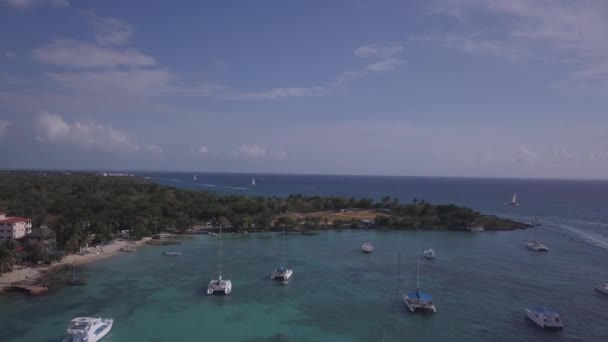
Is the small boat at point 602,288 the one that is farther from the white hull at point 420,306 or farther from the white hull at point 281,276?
the white hull at point 281,276

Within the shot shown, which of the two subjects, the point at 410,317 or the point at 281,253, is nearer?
the point at 410,317

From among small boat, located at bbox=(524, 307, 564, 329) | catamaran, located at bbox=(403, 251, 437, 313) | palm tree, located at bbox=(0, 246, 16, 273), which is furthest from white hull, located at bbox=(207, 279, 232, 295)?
small boat, located at bbox=(524, 307, 564, 329)

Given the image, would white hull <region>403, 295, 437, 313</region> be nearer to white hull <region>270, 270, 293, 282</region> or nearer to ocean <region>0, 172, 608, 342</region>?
ocean <region>0, 172, 608, 342</region>

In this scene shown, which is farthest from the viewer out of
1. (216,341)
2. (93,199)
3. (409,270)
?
(93,199)

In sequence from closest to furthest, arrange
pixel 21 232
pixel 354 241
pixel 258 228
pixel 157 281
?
1. pixel 157 281
2. pixel 21 232
3. pixel 354 241
4. pixel 258 228

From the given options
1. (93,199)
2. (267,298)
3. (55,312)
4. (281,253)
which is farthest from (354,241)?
(93,199)

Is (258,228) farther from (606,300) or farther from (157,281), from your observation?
(606,300)

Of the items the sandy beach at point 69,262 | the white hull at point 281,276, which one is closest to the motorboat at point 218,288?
the white hull at point 281,276
